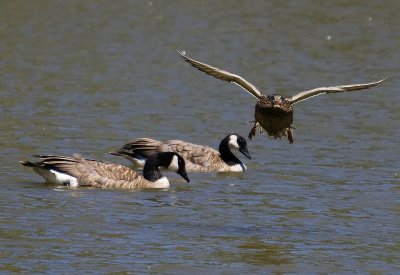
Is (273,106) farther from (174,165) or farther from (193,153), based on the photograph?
(193,153)

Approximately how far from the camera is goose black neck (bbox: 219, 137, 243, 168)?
18562mm

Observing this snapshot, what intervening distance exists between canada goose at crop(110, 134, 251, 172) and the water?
30 centimetres

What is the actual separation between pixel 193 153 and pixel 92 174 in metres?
2.39

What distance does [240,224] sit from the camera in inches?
562

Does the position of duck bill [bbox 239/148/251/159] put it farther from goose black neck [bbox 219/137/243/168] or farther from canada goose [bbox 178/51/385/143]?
canada goose [bbox 178/51/385/143]

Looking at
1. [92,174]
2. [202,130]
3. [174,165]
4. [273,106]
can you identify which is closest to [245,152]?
[174,165]

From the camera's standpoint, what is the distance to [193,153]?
61.0ft

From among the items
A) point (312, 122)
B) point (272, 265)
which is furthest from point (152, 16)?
point (272, 265)

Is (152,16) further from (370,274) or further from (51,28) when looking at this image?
(370,274)

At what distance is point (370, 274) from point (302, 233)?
190 centimetres

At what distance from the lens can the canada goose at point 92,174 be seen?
16359 mm

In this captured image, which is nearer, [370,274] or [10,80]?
[370,274]

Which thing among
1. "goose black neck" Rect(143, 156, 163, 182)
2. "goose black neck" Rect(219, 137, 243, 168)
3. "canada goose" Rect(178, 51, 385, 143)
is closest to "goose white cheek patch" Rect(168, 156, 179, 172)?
"goose black neck" Rect(143, 156, 163, 182)

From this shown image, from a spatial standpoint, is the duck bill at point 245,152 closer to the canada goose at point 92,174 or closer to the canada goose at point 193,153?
the canada goose at point 193,153
